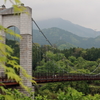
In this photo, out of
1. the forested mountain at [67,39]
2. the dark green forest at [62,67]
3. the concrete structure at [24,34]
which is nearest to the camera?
the concrete structure at [24,34]

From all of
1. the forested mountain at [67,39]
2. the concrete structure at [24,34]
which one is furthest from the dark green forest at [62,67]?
the forested mountain at [67,39]

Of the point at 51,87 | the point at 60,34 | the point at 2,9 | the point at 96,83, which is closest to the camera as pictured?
the point at 2,9

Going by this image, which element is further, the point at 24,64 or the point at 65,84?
the point at 65,84

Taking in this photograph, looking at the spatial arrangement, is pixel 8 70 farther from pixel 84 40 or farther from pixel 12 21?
pixel 84 40

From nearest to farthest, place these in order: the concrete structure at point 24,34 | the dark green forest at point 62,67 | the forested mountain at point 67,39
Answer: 1. the concrete structure at point 24,34
2. the dark green forest at point 62,67
3. the forested mountain at point 67,39

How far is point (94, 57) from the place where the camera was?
51.6 metres

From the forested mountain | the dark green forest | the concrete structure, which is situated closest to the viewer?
the concrete structure

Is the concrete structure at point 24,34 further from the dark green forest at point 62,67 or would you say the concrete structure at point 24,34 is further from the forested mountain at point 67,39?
the forested mountain at point 67,39

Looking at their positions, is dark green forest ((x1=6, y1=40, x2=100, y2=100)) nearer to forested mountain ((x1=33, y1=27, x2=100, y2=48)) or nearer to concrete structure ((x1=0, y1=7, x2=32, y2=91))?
concrete structure ((x1=0, y1=7, x2=32, y2=91))

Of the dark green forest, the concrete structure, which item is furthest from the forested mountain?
the concrete structure

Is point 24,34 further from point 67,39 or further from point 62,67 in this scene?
point 67,39

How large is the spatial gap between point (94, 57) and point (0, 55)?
167 feet

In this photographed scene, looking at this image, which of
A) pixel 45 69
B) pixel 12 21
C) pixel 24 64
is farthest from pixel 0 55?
pixel 45 69

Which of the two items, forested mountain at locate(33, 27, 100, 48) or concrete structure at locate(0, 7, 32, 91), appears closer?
concrete structure at locate(0, 7, 32, 91)
